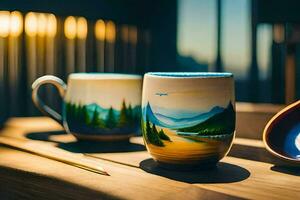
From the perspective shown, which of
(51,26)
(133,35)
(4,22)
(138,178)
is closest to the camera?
(138,178)

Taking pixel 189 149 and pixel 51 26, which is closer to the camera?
pixel 189 149

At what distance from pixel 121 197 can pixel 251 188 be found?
0.12m

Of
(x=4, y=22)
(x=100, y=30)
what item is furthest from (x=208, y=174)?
(x=100, y=30)

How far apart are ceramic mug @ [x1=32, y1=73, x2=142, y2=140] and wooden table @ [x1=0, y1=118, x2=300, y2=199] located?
25 mm

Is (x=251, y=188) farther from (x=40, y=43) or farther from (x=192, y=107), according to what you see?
(x=40, y=43)

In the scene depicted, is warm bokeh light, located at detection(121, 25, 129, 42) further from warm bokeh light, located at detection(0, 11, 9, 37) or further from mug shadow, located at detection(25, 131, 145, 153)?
mug shadow, located at detection(25, 131, 145, 153)

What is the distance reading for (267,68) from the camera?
2051 mm

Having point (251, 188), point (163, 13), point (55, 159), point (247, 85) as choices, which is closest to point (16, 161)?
point (55, 159)

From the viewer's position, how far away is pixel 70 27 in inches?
75.7

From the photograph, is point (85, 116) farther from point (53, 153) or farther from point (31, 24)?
point (31, 24)

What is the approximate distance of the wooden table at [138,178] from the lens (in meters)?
0.40

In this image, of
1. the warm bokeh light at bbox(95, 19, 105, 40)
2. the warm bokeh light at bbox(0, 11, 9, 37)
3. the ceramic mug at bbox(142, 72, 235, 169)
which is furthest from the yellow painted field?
the warm bokeh light at bbox(95, 19, 105, 40)

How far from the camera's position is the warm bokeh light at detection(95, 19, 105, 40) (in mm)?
2004

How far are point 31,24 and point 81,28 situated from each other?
22 cm
